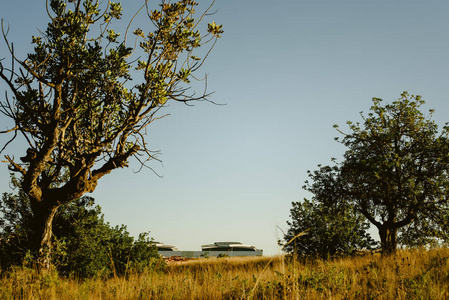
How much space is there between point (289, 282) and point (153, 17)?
8.34 metres

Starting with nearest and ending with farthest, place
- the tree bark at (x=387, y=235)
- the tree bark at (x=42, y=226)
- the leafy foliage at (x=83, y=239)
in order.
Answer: the tree bark at (x=42, y=226) < the leafy foliage at (x=83, y=239) < the tree bark at (x=387, y=235)

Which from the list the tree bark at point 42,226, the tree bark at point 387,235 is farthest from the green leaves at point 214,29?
the tree bark at point 387,235

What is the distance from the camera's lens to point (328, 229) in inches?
647

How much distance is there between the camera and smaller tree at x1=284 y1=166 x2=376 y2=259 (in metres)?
16.5

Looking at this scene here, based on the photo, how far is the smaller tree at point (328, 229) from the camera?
Result: 16.5 metres

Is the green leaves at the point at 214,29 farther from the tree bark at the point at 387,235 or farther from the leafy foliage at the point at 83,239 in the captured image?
the tree bark at the point at 387,235

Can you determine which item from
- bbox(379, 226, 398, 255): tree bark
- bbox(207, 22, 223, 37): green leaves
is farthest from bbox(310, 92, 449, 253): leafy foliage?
bbox(207, 22, 223, 37): green leaves

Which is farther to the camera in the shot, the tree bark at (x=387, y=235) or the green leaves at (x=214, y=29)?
the tree bark at (x=387, y=235)

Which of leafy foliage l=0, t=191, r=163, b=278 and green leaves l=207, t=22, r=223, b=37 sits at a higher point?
green leaves l=207, t=22, r=223, b=37

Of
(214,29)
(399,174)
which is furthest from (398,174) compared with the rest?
(214,29)

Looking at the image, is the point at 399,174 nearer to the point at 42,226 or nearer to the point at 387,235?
the point at 387,235

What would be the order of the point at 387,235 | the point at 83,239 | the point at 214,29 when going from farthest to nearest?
the point at 387,235 → the point at 83,239 → the point at 214,29

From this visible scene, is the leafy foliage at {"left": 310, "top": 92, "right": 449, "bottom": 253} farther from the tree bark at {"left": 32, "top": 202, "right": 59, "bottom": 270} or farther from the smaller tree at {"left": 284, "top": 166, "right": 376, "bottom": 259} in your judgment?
the tree bark at {"left": 32, "top": 202, "right": 59, "bottom": 270}

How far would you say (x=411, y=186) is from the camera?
16.2 meters
